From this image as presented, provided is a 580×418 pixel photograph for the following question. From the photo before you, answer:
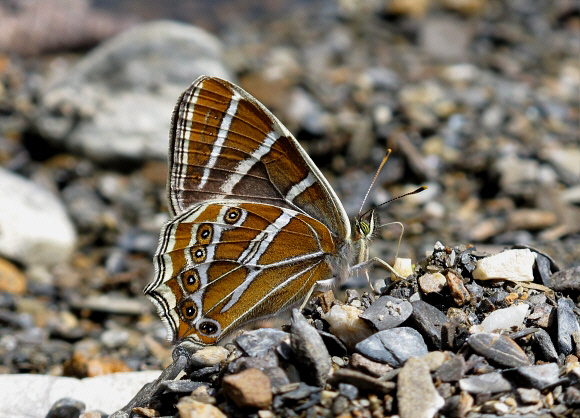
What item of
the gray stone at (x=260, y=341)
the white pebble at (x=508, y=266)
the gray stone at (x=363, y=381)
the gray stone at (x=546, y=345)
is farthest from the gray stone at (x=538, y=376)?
the gray stone at (x=260, y=341)

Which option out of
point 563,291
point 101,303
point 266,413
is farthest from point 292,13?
point 266,413

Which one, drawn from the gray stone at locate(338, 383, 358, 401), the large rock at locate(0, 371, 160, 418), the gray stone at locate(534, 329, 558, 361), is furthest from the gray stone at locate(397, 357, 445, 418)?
the large rock at locate(0, 371, 160, 418)

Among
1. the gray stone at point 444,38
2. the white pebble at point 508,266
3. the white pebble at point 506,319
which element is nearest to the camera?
the white pebble at point 506,319

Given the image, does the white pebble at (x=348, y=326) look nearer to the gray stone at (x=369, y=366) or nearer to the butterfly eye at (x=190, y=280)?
the gray stone at (x=369, y=366)

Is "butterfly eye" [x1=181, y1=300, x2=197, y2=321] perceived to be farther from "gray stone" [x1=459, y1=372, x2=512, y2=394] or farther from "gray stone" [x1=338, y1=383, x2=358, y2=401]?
"gray stone" [x1=459, y1=372, x2=512, y2=394]

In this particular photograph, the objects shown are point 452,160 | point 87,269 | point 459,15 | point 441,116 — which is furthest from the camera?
point 459,15

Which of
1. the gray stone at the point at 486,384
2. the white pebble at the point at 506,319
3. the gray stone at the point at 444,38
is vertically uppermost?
the gray stone at the point at 444,38

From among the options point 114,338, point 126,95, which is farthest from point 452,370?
point 126,95

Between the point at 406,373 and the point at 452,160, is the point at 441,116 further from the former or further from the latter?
the point at 406,373
